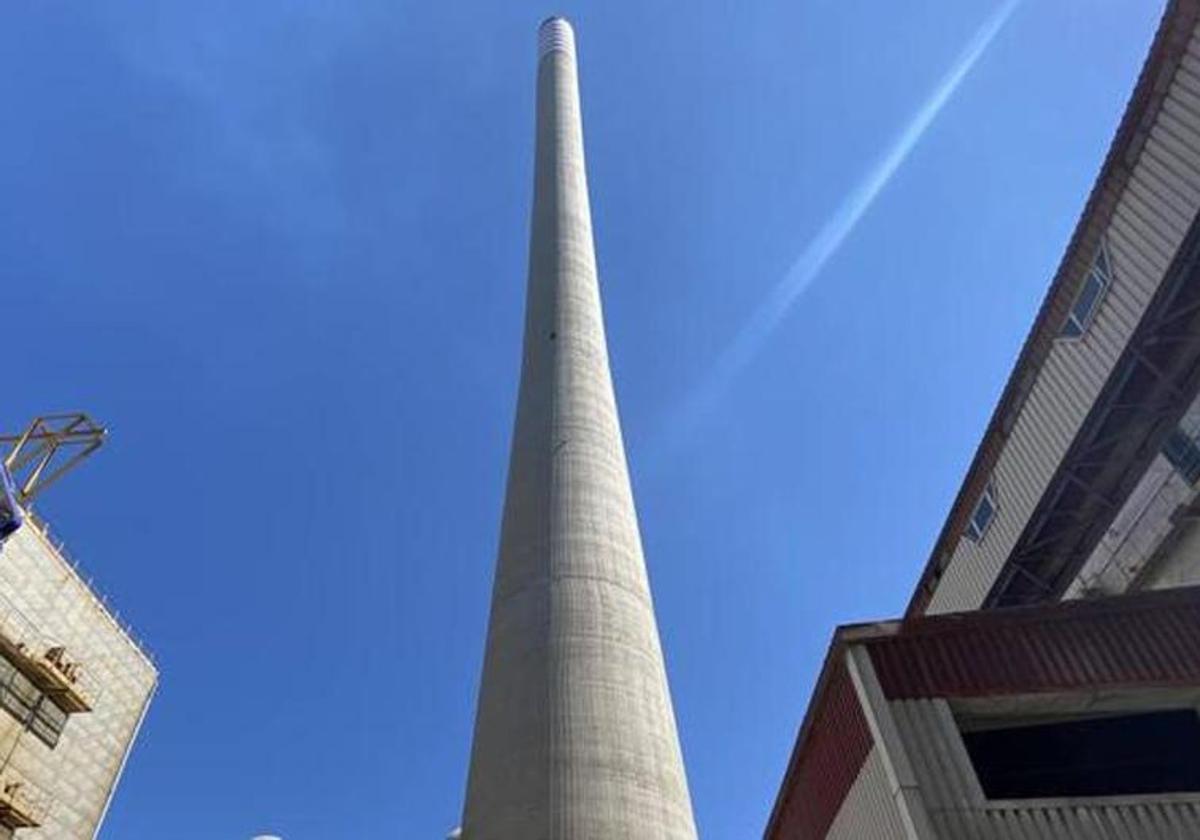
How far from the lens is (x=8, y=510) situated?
93.3 ft

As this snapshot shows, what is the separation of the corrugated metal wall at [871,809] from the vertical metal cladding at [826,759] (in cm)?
14

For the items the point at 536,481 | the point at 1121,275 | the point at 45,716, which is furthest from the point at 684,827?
the point at 45,716

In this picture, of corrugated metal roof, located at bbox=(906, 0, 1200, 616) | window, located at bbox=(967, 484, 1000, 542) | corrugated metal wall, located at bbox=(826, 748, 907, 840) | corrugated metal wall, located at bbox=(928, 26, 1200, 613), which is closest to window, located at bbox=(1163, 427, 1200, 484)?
corrugated metal wall, located at bbox=(928, 26, 1200, 613)

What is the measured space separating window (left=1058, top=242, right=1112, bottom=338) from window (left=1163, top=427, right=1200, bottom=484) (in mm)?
2245

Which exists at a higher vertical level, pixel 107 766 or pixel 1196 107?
pixel 107 766

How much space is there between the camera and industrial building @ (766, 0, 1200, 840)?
10789 millimetres

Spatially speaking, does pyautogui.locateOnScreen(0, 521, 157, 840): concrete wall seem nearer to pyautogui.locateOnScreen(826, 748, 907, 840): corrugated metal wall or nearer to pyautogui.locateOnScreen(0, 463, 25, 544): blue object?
pyautogui.locateOnScreen(0, 463, 25, 544): blue object

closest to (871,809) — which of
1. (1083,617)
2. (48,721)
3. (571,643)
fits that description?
(1083,617)

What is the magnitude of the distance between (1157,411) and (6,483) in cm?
3098

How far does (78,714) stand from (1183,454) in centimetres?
3098

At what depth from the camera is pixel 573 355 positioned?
22734mm

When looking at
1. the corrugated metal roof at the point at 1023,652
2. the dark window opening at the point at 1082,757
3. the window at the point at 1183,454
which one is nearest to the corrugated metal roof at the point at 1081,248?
the window at the point at 1183,454

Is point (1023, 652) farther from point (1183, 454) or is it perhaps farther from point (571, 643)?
point (571, 643)

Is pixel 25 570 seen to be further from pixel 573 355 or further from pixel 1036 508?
pixel 1036 508
